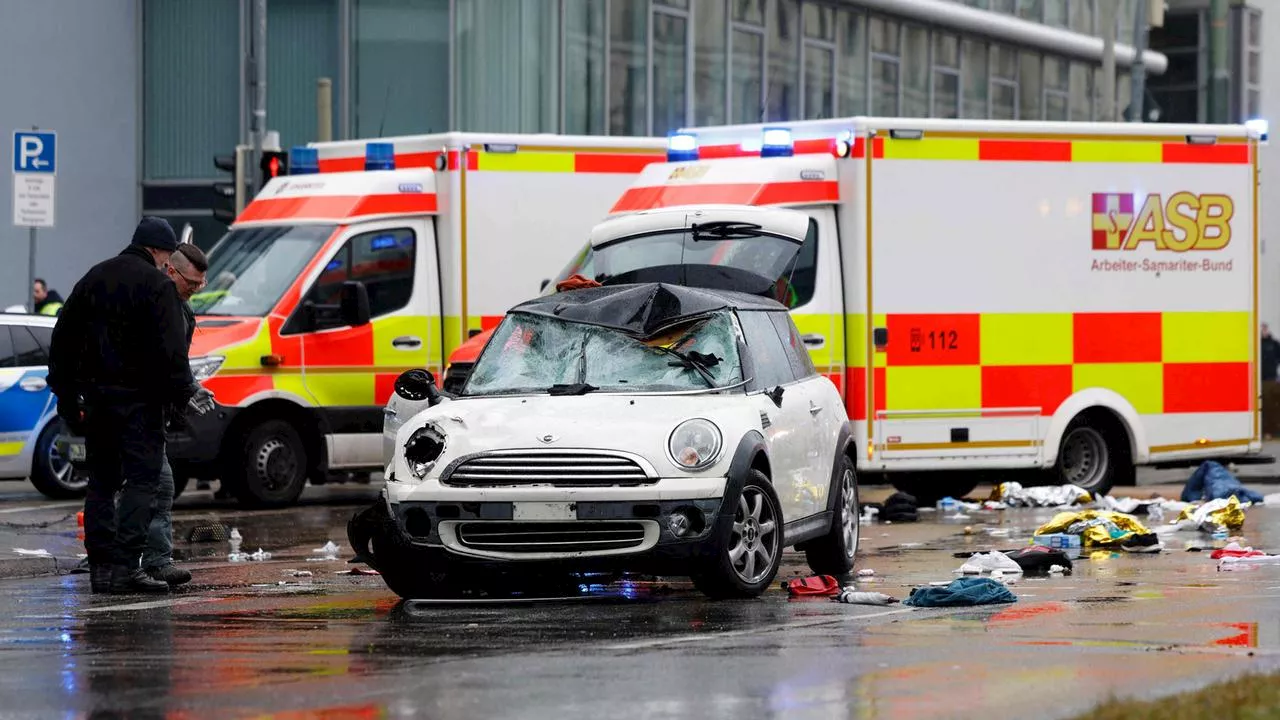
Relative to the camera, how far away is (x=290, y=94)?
28344mm

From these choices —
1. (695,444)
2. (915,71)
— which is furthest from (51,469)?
(915,71)

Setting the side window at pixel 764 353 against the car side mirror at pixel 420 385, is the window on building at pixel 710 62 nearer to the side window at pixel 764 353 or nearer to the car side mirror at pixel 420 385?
the side window at pixel 764 353

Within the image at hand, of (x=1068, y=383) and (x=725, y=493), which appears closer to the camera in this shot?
(x=725, y=493)

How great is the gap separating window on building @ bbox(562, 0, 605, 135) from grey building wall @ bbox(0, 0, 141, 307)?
17.5 feet

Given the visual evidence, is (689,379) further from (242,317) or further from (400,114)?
(400,114)

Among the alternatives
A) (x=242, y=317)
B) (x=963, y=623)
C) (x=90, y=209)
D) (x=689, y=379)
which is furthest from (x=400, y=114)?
(x=963, y=623)

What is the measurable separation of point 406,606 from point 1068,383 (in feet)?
25.4

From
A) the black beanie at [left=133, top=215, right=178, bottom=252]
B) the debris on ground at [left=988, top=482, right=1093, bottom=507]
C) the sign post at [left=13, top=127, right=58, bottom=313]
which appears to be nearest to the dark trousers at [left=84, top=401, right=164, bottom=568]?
the black beanie at [left=133, top=215, right=178, bottom=252]

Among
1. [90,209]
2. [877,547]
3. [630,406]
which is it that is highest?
[90,209]

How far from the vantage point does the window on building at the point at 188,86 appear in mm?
28297

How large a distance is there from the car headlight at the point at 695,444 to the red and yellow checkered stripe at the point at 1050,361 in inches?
236

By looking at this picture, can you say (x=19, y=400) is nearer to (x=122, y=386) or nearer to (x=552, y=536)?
(x=122, y=386)

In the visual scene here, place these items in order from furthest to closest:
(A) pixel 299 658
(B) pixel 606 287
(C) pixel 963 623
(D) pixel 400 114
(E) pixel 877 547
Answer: (D) pixel 400 114 → (E) pixel 877 547 → (B) pixel 606 287 → (C) pixel 963 623 → (A) pixel 299 658

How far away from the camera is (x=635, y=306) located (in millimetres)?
10617
